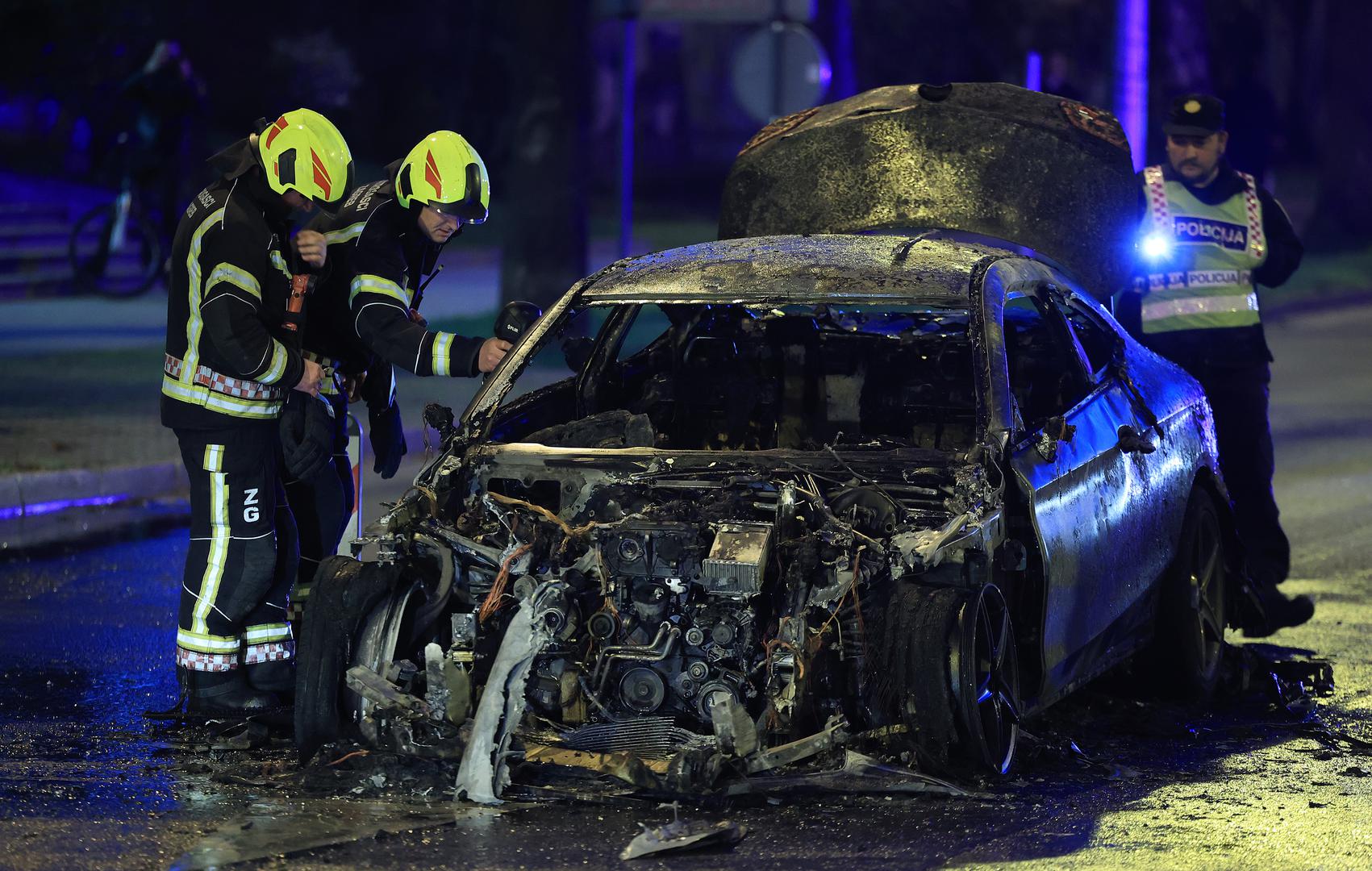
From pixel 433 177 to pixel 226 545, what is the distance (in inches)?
54.3

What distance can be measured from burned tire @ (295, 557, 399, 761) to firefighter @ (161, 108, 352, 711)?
89 cm

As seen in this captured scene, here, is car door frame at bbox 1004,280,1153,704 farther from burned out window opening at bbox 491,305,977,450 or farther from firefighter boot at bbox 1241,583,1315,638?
firefighter boot at bbox 1241,583,1315,638

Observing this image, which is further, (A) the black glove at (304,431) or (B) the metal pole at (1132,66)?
(B) the metal pole at (1132,66)

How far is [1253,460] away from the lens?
906 cm

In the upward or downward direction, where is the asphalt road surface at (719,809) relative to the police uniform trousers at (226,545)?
downward

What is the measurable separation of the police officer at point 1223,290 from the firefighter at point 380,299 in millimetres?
3120

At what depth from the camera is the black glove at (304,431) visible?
7.08 metres

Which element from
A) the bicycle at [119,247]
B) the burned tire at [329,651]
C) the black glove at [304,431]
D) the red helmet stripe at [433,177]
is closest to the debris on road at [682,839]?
the burned tire at [329,651]

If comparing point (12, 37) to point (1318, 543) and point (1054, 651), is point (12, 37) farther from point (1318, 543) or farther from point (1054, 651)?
point (1054, 651)

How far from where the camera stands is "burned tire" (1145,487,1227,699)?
24.7 ft

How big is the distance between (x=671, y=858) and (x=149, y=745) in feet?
6.54

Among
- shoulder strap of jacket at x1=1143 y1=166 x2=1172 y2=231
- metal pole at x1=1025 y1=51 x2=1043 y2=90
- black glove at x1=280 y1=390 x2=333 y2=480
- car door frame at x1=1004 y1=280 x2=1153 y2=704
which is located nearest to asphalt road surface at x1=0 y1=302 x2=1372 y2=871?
car door frame at x1=1004 y1=280 x2=1153 y2=704

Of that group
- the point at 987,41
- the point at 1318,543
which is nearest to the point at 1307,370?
the point at 1318,543

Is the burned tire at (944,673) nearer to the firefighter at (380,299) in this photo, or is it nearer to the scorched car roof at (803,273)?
the scorched car roof at (803,273)
